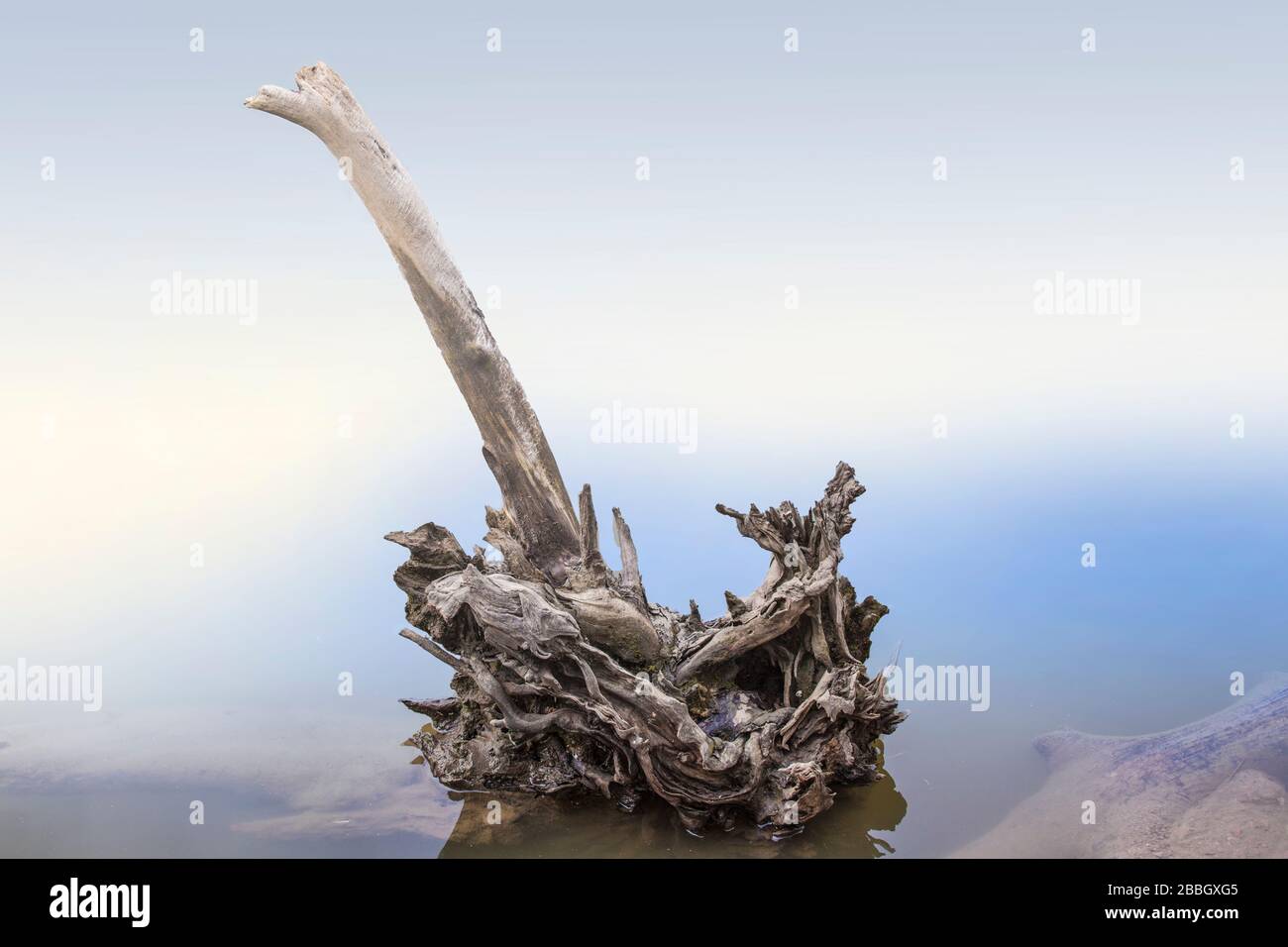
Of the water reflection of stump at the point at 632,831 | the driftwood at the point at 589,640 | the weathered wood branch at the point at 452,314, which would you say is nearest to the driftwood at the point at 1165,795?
the water reflection of stump at the point at 632,831

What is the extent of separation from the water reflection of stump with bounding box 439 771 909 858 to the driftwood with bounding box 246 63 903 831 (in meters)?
0.10

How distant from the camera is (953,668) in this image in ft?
24.5

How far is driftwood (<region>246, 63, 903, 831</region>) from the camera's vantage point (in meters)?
5.62

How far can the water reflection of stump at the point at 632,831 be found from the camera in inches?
215

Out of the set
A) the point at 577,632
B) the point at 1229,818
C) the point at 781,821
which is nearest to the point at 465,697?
the point at 577,632

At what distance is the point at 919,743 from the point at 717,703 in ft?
4.36

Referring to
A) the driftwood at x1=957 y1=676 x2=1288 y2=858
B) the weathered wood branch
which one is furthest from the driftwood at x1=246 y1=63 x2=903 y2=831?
the driftwood at x1=957 y1=676 x2=1288 y2=858

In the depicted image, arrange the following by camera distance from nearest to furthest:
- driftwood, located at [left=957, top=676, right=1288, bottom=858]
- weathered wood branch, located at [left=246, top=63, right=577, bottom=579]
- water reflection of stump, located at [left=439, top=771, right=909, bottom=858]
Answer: driftwood, located at [left=957, top=676, right=1288, bottom=858]
water reflection of stump, located at [left=439, top=771, right=909, bottom=858]
weathered wood branch, located at [left=246, top=63, right=577, bottom=579]

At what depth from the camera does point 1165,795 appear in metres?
5.74

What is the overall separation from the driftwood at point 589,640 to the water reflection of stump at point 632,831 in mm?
95

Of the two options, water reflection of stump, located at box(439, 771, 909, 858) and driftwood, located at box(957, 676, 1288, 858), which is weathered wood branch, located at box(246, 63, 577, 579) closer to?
water reflection of stump, located at box(439, 771, 909, 858)

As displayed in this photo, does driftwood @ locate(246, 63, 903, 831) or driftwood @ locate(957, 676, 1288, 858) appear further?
driftwood @ locate(246, 63, 903, 831)
